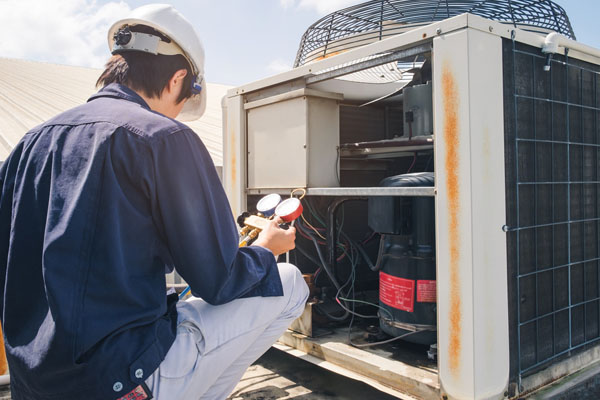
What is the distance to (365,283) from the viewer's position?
278 centimetres

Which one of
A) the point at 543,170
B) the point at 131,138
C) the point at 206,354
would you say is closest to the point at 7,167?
the point at 131,138

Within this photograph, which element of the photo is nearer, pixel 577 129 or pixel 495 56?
pixel 495 56

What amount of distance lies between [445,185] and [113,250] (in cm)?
106

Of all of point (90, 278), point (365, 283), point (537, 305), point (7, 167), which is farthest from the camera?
point (365, 283)

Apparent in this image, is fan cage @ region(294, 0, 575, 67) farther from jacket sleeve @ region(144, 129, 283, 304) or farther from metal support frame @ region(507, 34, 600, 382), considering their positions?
jacket sleeve @ region(144, 129, 283, 304)

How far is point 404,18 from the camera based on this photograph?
243cm

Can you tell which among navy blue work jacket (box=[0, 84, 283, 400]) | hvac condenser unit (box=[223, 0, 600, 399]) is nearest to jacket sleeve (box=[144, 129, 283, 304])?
navy blue work jacket (box=[0, 84, 283, 400])

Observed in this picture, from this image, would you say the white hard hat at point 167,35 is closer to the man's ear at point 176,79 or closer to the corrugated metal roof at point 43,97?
the man's ear at point 176,79

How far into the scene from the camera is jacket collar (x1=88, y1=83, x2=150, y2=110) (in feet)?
4.12

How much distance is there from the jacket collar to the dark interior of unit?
1.07 meters

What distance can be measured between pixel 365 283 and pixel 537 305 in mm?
1141

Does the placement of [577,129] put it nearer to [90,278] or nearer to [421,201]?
[421,201]

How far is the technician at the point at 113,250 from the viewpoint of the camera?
104cm

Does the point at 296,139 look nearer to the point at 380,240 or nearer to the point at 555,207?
the point at 380,240
